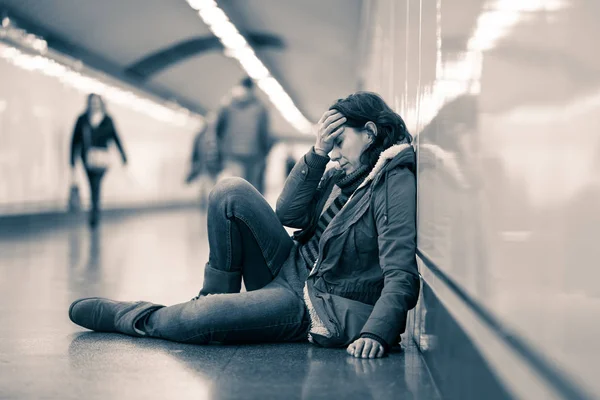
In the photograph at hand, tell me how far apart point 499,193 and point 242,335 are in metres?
1.88


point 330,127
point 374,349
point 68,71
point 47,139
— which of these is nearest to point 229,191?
point 330,127

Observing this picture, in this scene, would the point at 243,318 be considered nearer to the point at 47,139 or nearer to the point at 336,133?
the point at 336,133

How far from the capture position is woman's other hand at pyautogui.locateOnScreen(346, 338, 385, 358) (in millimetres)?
3158

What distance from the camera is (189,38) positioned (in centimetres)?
2184

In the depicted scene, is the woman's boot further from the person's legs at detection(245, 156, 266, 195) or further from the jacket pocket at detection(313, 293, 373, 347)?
the person's legs at detection(245, 156, 266, 195)

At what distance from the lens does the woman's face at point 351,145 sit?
3.59m

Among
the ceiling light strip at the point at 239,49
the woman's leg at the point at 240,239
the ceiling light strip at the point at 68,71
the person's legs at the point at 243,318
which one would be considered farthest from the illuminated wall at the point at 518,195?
the ceiling light strip at the point at 239,49

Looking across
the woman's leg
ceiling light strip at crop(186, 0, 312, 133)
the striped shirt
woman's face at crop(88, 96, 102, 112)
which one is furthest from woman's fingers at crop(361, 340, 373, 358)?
ceiling light strip at crop(186, 0, 312, 133)

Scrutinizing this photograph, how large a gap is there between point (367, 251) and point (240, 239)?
671 mm

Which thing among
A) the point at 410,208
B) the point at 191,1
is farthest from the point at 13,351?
the point at 191,1

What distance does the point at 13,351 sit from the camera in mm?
3461

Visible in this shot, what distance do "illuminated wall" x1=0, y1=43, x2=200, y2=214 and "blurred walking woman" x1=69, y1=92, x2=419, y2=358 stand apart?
9746 mm

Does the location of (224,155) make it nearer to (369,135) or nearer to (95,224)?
(95,224)

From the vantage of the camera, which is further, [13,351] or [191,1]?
[191,1]
